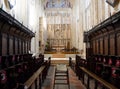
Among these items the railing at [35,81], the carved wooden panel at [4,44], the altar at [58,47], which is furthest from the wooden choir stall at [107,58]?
the altar at [58,47]

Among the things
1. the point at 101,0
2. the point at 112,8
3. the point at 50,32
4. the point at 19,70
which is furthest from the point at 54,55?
the point at 19,70

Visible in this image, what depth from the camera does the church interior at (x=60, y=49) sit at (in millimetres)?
8969

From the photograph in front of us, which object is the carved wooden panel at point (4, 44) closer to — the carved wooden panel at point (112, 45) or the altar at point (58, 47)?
the carved wooden panel at point (112, 45)

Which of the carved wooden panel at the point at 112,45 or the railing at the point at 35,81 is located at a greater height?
the carved wooden panel at the point at 112,45

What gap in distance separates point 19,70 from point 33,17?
1538 centimetres

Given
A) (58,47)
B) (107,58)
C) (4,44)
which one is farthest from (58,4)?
(4,44)

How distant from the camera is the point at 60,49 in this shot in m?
35.9

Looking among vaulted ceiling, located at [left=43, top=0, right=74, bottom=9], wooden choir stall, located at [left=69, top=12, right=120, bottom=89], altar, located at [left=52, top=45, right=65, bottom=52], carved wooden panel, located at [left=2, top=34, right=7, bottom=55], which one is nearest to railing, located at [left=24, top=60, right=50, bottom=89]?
carved wooden panel, located at [left=2, top=34, right=7, bottom=55]

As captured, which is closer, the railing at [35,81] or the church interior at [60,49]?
the railing at [35,81]

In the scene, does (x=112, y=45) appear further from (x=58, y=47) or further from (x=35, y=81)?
(x=58, y=47)

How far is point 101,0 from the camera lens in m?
15.5

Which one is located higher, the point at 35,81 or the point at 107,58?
the point at 107,58

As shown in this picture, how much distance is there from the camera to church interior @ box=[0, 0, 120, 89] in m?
8.97

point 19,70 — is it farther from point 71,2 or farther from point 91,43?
point 71,2
